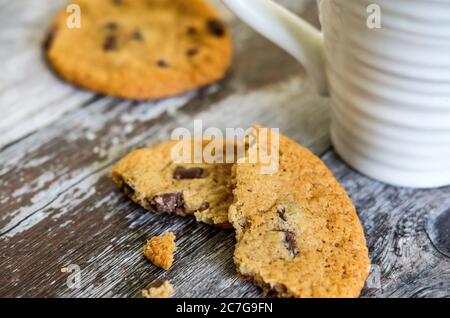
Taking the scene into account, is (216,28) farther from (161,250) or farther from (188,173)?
(161,250)

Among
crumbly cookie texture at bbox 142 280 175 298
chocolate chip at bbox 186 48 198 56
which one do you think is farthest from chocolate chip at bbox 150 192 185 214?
chocolate chip at bbox 186 48 198 56

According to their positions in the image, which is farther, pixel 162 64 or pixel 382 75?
pixel 162 64

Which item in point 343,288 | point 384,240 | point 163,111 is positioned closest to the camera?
point 343,288

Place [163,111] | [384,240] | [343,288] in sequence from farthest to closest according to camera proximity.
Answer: [163,111] → [384,240] → [343,288]

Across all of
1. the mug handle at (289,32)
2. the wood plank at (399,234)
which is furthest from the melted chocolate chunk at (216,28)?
the wood plank at (399,234)

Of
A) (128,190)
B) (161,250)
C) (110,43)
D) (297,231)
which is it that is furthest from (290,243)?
(110,43)
